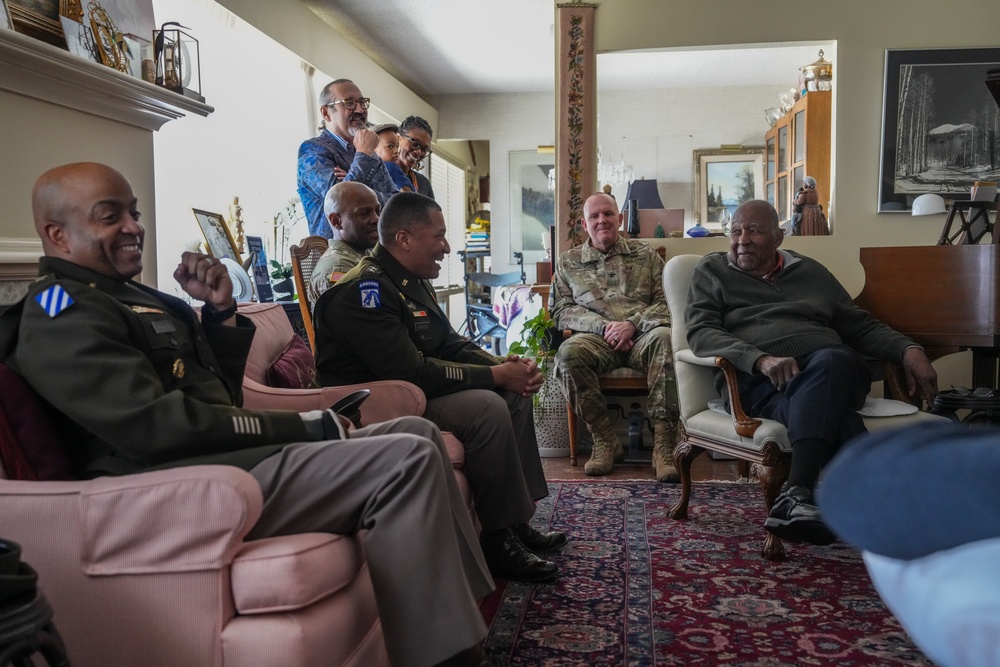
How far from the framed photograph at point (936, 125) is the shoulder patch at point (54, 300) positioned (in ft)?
14.0

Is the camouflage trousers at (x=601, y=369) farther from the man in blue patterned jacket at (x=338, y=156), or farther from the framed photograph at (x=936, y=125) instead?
the framed photograph at (x=936, y=125)

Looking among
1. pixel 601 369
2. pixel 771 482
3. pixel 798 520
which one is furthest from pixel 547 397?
pixel 798 520

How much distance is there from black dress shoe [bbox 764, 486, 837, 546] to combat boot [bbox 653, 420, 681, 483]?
1.24 m

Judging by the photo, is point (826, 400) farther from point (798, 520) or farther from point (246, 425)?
point (246, 425)

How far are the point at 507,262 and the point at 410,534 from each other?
8626mm

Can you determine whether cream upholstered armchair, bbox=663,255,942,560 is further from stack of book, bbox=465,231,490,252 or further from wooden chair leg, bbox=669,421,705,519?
stack of book, bbox=465,231,490,252

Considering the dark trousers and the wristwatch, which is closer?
the wristwatch

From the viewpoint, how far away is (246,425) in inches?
67.0

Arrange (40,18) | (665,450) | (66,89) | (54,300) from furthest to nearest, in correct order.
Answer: (665,450)
(66,89)
(40,18)
(54,300)

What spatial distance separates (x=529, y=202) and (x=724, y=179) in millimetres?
2159

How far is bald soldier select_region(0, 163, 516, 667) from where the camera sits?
5.12ft

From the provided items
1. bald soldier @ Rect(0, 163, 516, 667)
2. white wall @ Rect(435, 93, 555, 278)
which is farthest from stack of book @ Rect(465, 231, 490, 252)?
bald soldier @ Rect(0, 163, 516, 667)

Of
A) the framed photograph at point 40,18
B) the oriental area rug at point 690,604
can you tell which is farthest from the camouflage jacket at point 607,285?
the framed photograph at point 40,18

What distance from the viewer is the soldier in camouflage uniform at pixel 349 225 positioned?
3.13 m
